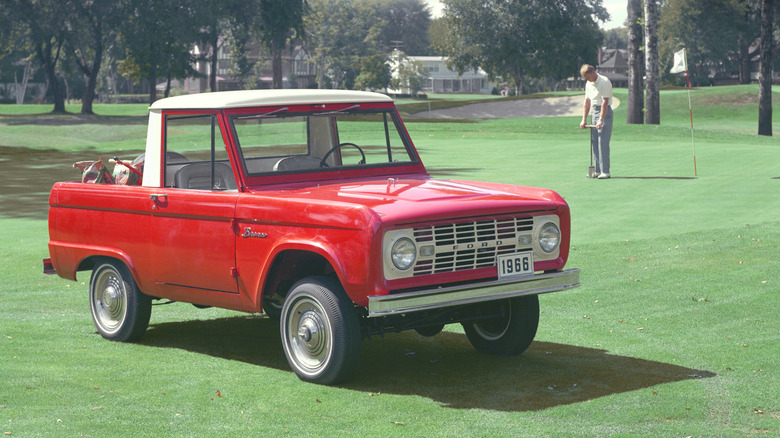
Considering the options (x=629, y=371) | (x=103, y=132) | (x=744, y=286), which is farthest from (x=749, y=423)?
(x=103, y=132)

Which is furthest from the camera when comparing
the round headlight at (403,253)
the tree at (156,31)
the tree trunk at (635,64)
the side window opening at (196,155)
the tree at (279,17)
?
the tree at (279,17)

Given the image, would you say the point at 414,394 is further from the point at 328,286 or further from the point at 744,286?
the point at 744,286

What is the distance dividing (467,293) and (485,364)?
3.50 feet

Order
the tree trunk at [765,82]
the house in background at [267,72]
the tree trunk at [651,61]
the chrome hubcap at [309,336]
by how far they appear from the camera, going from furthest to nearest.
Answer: the house in background at [267,72] < the tree trunk at [651,61] < the tree trunk at [765,82] < the chrome hubcap at [309,336]

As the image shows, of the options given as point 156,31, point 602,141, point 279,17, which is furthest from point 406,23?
point 602,141

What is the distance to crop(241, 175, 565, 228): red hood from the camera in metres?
6.59

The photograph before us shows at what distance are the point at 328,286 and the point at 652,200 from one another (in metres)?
11.9

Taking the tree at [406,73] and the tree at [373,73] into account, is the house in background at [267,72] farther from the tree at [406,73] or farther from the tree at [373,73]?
the tree at [373,73]

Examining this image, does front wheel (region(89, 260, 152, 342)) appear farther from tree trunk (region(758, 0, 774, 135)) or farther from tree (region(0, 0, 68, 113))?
tree (region(0, 0, 68, 113))

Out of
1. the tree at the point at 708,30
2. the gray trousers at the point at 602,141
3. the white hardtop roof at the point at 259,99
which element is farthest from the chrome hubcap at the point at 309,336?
the tree at the point at 708,30

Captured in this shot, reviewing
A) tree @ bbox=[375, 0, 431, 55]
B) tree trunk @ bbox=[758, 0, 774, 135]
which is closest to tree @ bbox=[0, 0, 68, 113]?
tree trunk @ bbox=[758, 0, 774, 135]

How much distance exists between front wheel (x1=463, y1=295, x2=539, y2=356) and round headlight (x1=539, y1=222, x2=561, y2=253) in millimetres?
514

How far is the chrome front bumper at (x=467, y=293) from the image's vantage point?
6367mm

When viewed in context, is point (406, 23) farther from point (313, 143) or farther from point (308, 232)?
point (308, 232)
